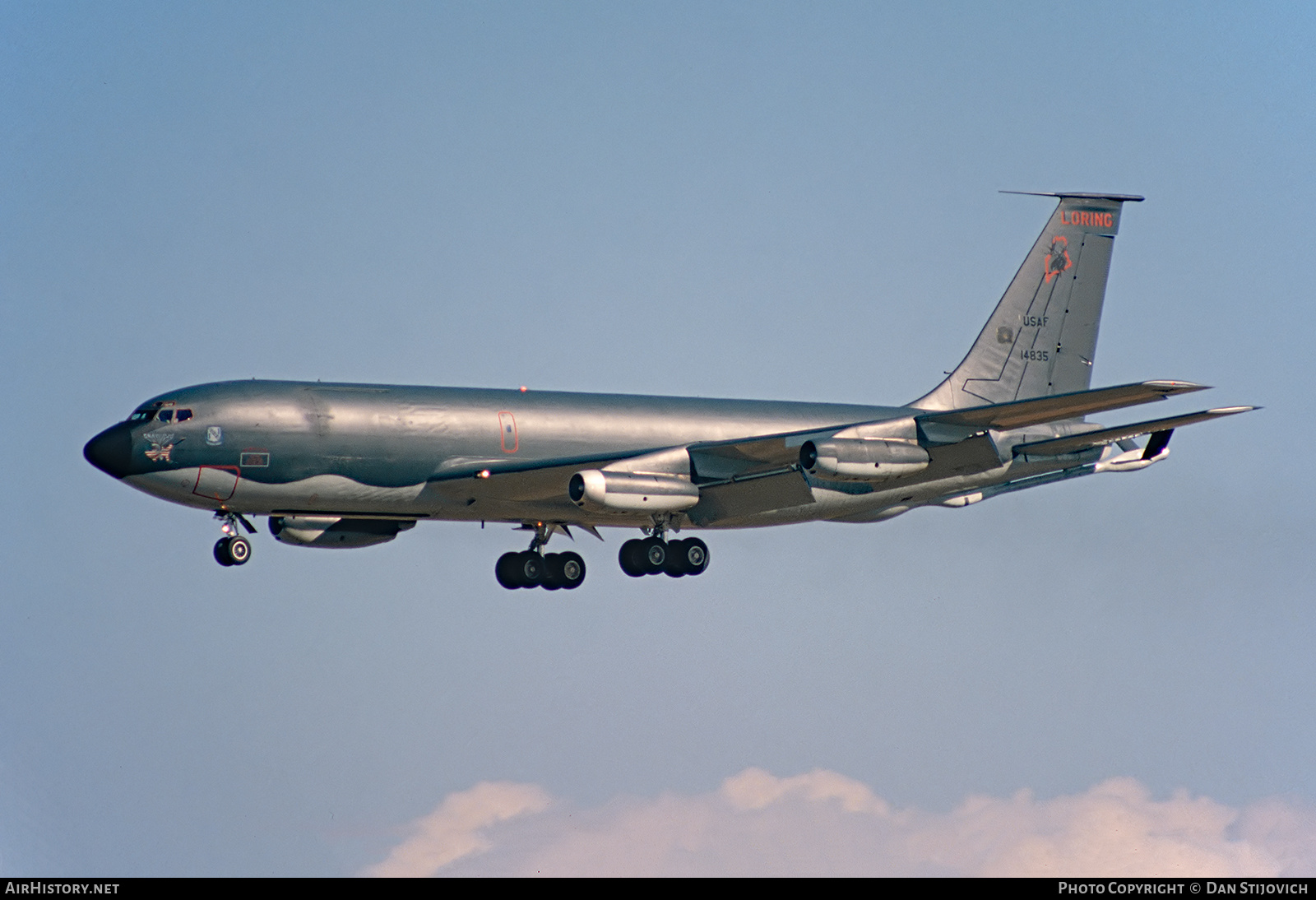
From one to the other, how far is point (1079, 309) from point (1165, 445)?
8.14 m

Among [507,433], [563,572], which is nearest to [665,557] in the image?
[563,572]

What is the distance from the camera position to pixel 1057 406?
46969mm

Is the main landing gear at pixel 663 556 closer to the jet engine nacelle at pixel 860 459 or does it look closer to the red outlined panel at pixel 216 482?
the jet engine nacelle at pixel 860 459

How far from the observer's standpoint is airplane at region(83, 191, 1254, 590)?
4850cm

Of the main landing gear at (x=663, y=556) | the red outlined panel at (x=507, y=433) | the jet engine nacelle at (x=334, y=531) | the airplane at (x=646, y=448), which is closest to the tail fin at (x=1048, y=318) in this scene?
the airplane at (x=646, y=448)

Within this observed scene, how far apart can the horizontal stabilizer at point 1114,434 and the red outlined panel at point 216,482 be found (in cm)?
2227

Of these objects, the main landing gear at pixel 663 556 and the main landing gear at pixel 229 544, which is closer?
the main landing gear at pixel 229 544

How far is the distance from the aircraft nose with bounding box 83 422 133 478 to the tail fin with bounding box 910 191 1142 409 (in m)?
24.7

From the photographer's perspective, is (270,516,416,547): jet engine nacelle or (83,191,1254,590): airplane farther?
(270,516,416,547): jet engine nacelle

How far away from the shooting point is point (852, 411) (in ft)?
191

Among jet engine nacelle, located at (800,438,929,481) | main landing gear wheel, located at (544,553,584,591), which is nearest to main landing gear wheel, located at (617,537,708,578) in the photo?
main landing gear wheel, located at (544,553,584,591)

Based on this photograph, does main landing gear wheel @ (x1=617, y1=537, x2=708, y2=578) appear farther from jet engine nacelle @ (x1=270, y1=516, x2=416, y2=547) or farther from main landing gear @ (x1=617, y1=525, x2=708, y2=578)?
jet engine nacelle @ (x1=270, y1=516, x2=416, y2=547)

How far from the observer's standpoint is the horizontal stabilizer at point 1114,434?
154 ft
